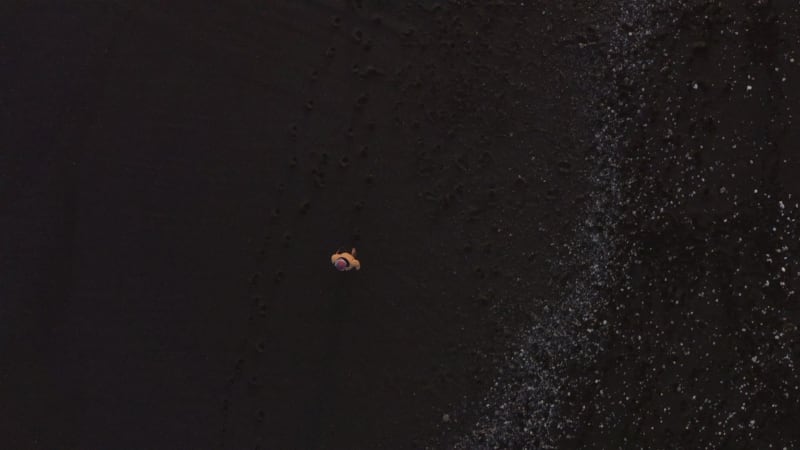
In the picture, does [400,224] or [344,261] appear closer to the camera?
[344,261]

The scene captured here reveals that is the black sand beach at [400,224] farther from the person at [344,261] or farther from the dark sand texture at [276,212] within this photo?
the person at [344,261]

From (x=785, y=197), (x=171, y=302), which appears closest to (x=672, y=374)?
(x=785, y=197)

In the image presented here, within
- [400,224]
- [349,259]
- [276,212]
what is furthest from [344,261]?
[276,212]

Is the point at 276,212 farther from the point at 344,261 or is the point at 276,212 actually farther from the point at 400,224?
the point at 400,224

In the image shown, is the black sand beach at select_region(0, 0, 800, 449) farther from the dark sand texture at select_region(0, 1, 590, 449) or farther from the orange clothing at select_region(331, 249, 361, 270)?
the orange clothing at select_region(331, 249, 361, 270)

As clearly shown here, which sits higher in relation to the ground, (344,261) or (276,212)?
(276,212)

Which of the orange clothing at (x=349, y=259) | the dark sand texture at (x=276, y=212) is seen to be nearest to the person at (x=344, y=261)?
the orange clothing at (x=349, y=259)
